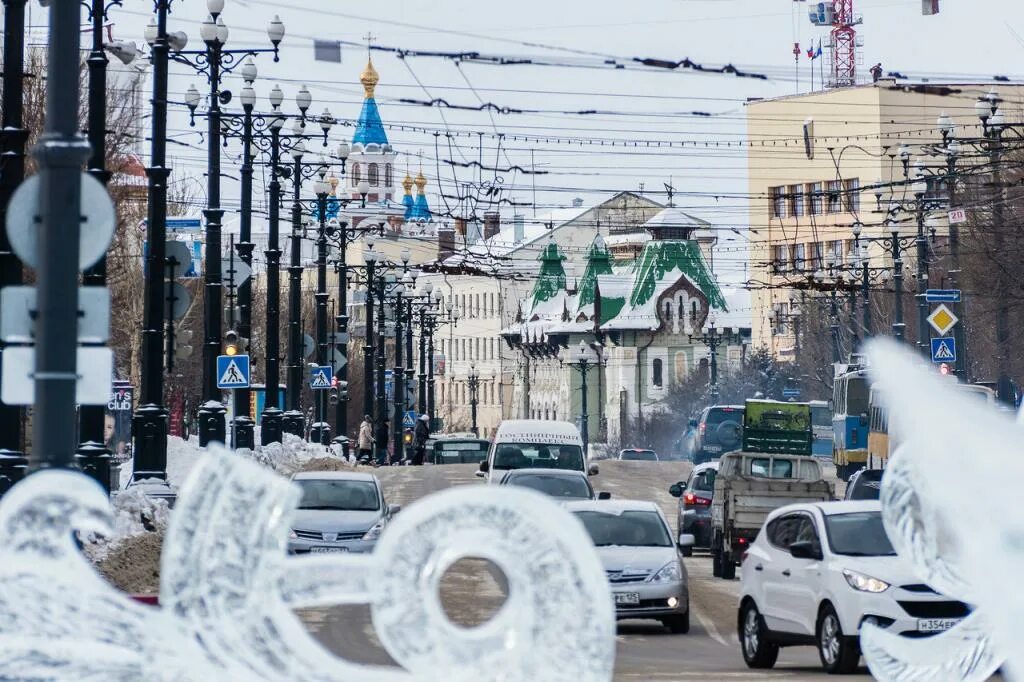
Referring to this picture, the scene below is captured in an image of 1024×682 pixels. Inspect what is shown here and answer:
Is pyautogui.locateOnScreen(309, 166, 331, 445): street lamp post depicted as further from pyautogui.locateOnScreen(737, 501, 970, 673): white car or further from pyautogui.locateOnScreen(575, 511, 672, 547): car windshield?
pyautogui.locateOnScreen(737, 501, 970, 673): white car

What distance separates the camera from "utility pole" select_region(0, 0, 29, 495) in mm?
21703

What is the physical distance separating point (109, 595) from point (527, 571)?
5.62 ft

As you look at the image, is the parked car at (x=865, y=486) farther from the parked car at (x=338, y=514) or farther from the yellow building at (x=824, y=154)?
the yellow building at (x=824, y=154)

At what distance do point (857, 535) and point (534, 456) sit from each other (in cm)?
2119

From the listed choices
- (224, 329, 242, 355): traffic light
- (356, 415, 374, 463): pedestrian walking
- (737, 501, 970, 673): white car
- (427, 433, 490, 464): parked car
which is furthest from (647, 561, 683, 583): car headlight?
(427, 433, 490, 464): parked car

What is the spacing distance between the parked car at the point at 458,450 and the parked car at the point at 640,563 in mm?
51398

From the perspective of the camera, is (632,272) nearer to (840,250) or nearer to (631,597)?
(840,250)

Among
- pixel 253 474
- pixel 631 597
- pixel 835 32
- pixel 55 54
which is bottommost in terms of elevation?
pixel 631 597

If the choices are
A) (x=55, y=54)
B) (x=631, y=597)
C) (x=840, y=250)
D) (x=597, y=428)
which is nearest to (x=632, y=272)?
(x=597, y=428)

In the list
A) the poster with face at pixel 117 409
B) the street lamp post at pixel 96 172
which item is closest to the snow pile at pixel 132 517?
the street lamp post at pixel 96 172

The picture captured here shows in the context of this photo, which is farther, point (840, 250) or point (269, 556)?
point (840, 250)

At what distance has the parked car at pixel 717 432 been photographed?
236 ft

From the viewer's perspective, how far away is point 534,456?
1548 inches

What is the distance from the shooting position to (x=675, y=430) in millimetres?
127438
